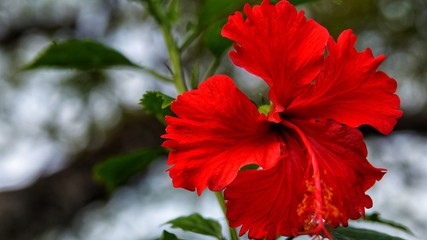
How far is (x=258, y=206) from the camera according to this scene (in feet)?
3.05

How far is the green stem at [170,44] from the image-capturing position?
4.05 feet

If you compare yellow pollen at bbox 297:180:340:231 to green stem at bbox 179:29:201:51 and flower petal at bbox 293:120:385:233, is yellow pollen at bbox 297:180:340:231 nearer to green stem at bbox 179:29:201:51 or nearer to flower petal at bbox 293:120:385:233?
flower petal at bbox 293:120:385:233

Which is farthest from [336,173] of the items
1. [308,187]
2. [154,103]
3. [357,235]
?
[154,103]

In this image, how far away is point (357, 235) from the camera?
3.60 feet

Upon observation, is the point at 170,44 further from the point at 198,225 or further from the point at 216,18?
the point at 198,225

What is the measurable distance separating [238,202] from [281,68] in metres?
0.20

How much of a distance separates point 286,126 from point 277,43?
140mm

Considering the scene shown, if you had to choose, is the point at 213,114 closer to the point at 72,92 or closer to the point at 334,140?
the point at 334,140

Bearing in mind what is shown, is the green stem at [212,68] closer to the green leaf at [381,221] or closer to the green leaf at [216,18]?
the green leaf at [216,18]

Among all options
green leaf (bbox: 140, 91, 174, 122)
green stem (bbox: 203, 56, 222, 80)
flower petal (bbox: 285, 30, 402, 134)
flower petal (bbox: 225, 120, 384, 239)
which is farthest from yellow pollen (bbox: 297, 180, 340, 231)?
green stem (bbox: 203, 56, 222, 80)

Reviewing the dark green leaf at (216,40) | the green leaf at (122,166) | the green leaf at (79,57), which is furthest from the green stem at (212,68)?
the green leaf at (122,166)

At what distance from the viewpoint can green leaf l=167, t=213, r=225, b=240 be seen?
127cm

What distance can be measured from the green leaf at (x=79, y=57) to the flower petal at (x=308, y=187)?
0.47 meters

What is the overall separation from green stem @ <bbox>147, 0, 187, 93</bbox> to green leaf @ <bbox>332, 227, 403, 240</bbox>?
385 mm
